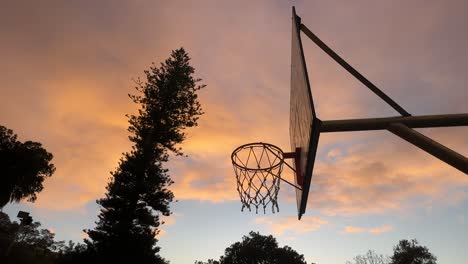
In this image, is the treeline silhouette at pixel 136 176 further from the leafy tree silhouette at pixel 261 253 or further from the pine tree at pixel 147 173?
the leafy tree silhouette at pixel 261 253

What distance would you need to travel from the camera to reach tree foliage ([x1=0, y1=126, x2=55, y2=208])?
91.6 ft

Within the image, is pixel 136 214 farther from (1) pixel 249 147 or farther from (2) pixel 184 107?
(1) pixel 249 147

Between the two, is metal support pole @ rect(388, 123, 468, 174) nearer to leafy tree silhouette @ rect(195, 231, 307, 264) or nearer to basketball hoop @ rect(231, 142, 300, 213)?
basketball hoop @ rect(231, 142, 300, 213)

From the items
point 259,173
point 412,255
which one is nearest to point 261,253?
point 412,255

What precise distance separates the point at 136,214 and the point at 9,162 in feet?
56.9

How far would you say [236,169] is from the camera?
671 cm

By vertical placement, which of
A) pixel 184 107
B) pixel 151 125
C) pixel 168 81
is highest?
pixel 168 81

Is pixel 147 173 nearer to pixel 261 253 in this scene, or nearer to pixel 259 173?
pixel 259 173

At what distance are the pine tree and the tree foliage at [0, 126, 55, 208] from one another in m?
15.0

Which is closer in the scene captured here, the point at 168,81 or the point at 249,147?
the point at 249,147

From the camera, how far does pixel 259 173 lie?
6.37m

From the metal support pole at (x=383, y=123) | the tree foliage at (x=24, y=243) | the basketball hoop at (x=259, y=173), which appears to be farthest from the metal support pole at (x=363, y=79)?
the tree foliage at (x=24, y=243)

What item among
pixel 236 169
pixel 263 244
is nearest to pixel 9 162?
pixel 236 169

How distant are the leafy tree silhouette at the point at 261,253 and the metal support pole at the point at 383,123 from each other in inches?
2080
